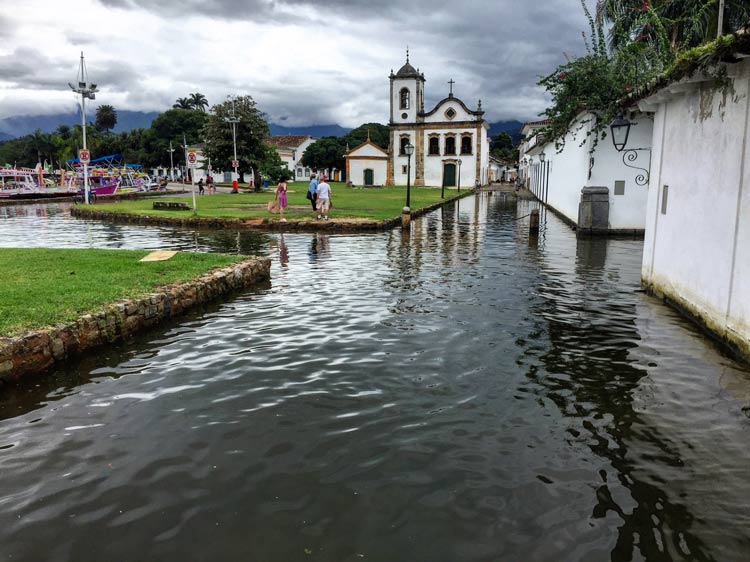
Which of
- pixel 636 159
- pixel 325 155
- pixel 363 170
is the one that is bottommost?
pixel 636 159

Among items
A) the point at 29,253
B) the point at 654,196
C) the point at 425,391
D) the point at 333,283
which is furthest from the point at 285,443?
the point at 29,253

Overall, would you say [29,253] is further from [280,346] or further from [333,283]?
Answer: [280,346]

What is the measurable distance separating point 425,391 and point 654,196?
261 inches

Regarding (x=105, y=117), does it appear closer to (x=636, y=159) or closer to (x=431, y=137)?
(x=431, y=137)

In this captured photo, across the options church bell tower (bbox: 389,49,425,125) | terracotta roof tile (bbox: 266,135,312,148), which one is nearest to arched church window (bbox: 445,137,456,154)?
church bell tower (bbox: 389,49,425,125)

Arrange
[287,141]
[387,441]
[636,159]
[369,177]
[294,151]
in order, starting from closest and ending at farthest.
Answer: [387,441] → [636,159] → [369,177] → [294,151] → [287,141]

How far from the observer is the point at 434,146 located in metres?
66.8

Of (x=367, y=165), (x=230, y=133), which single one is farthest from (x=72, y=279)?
(x=367, y=165)

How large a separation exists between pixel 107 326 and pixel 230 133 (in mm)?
42086

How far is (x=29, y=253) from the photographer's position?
11.5 meters

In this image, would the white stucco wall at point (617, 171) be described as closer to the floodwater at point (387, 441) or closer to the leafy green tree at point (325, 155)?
the floodwater at point (387, 441)

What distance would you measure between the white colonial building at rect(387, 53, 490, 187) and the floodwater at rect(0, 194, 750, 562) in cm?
5970

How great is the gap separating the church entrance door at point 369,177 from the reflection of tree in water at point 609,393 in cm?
5947

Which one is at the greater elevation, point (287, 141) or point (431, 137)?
point (287, 141)
